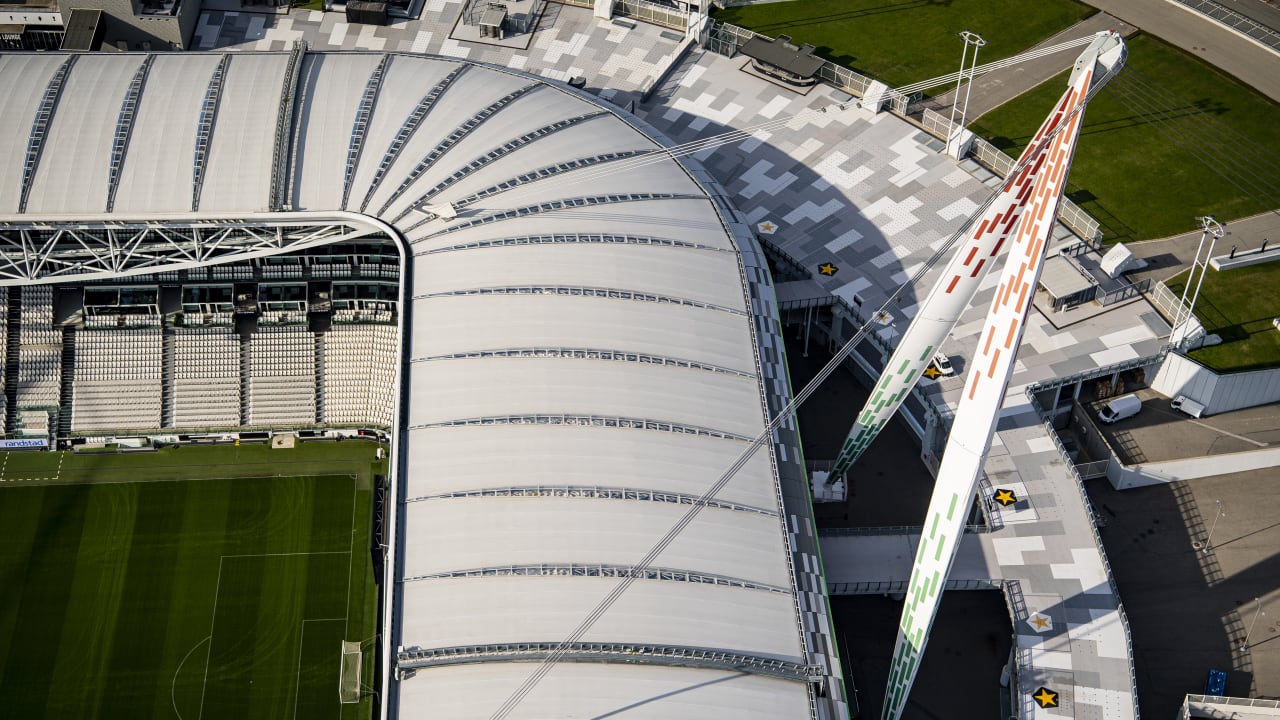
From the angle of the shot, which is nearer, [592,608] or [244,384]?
[592,608]

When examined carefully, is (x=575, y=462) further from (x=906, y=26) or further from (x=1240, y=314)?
(x=906, y=26)

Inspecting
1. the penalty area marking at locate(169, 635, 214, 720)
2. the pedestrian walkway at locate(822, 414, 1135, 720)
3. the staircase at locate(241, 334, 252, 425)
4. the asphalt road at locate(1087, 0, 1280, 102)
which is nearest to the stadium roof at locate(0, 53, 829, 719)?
the pedestrian walkway at locate(822, 414, 1135, 720)

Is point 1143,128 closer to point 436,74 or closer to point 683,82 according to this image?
point 683,82

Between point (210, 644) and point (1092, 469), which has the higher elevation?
point (1092, 469)

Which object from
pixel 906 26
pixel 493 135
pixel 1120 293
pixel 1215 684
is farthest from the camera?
pixel 906 26

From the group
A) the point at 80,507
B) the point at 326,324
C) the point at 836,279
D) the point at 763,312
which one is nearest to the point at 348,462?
the point at 326,324

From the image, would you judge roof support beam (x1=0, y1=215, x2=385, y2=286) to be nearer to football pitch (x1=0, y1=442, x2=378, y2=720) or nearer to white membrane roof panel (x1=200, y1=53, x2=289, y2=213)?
white membrane roof panel (x1=200, y1=53, x2=289, y2=213)

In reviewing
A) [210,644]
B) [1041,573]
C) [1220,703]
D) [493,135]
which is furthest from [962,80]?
[210,644]

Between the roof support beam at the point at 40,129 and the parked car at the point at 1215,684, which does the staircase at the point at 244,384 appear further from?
the parked car at the point at 1215,684
